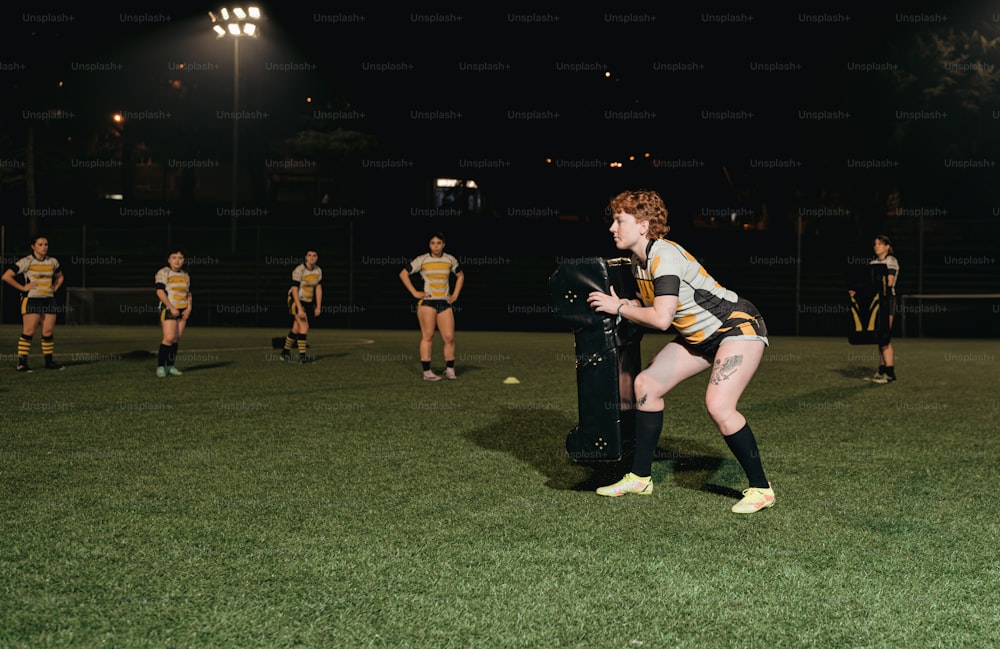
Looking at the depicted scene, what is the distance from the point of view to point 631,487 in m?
5.46

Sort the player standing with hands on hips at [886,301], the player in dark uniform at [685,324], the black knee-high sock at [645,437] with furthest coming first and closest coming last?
the player standing with hands on hips at [886,301], the black knee-high sock at [645,437], the player in dark uniform at [685,324]

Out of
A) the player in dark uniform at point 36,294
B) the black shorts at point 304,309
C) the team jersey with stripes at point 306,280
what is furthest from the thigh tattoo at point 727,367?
the player in dark uniform at point 36,294

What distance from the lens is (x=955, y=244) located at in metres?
26.5

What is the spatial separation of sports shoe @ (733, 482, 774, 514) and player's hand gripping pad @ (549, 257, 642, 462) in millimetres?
704

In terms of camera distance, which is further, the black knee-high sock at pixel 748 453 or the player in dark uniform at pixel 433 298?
the player in dark uniform at pixel 433 298

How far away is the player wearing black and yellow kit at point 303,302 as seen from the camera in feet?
50.7

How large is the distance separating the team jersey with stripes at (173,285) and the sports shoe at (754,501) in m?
9.75

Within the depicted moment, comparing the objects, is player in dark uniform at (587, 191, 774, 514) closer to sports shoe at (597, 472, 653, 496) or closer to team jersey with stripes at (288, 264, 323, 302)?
sports shoe at (597, 472, 653, 496)

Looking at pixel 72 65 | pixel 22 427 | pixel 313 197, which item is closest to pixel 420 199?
pixel 313 197

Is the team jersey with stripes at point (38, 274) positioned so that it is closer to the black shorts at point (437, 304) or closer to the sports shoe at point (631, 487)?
the black shorts at point (437, 304)

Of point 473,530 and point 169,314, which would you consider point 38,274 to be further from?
point 473,530

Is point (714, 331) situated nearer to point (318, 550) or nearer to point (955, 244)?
point (318, 550)

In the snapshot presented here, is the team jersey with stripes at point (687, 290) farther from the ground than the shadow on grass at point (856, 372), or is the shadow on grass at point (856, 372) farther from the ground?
the team jersey with stripes at point (687, 290)

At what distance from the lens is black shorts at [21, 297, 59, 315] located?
1384 centimetres
